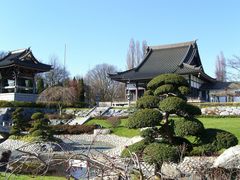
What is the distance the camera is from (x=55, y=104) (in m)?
31.2

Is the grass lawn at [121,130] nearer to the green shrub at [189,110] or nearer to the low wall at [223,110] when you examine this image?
the low wall at [223,110]

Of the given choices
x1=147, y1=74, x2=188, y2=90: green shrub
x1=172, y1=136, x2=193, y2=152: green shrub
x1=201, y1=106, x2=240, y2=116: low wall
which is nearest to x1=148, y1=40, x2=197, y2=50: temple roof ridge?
x1=201, y1=106, x2=240, y2=116: low wall

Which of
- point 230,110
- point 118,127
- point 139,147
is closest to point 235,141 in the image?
point 139,147

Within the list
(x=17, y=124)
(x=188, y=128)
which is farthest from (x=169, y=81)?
(x=17, y=124)

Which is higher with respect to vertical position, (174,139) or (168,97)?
(168,97)

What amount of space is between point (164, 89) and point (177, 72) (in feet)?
66.8

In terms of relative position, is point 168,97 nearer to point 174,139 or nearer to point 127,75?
point 174,139

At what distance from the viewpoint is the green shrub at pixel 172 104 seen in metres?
7.73

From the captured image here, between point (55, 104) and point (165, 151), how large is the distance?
25.2 m

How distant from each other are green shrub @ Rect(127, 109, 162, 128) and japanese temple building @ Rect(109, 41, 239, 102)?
67.2 feet

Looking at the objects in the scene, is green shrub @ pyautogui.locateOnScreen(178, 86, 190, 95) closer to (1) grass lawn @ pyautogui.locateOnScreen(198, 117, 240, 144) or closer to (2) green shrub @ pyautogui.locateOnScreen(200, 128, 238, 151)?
(2) green shrub @ pyautogui.locateOnScreen(200, 128, 238, 151)

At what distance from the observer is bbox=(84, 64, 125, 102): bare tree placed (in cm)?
4927

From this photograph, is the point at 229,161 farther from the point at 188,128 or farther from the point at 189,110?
the point at 189,110

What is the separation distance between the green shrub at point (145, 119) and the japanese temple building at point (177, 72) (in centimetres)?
2048
